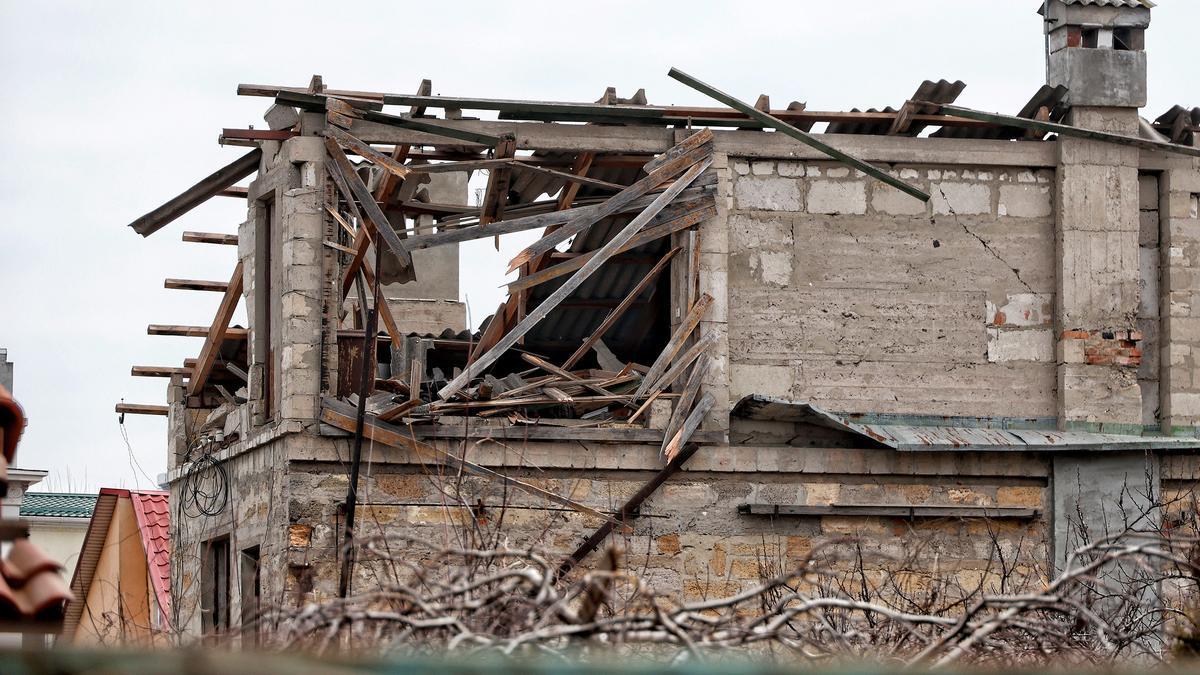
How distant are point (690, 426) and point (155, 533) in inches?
385

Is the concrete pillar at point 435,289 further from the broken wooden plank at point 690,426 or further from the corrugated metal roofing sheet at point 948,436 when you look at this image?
the corrugated metal roofing sheet at point 948,436

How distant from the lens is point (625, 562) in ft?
49.1

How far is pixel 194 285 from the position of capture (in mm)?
17594

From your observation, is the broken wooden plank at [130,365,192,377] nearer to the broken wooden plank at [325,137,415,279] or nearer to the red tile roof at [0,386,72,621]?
the broken wooden plank at [325,137,415,279]

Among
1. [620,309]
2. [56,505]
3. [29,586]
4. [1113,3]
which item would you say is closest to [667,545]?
[620,309]

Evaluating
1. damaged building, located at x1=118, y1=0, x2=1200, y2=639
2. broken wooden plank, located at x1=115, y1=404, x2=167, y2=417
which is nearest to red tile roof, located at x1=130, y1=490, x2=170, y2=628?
broken wooden plank, located at x1=115, y1=404, x2=167, y2=417

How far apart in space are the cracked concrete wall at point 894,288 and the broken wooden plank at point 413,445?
1747 mm

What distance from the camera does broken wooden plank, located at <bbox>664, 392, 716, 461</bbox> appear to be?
14.9 m

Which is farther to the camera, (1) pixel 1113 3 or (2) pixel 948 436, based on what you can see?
(1) pixel 1113 3

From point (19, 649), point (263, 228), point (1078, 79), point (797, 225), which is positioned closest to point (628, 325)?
point (797, 225)

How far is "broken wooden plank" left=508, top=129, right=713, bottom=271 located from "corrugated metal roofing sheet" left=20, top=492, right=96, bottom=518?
1028 inches

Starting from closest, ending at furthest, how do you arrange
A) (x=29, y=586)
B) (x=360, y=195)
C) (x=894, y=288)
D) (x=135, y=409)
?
(x=29, y=586) → (x=360, y=195) → (x=894, y=288) → (x=135, y=409)

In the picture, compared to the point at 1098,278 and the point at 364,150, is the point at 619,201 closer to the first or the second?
the point at 364,150

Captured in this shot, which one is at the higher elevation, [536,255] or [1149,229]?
[1149,229]
